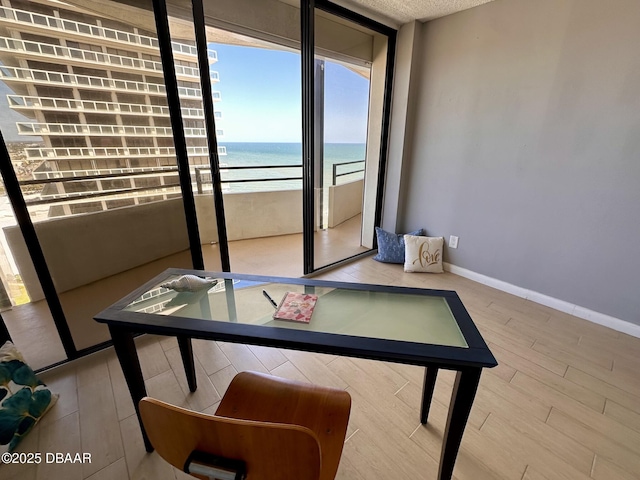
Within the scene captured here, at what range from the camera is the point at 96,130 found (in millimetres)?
1537

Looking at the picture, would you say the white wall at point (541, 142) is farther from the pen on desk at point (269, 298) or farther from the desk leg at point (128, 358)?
the desk leg at point (128, 358)

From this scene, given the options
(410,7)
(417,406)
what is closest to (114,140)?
(417,406)

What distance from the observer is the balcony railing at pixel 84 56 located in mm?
1256

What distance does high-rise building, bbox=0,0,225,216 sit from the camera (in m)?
1.30

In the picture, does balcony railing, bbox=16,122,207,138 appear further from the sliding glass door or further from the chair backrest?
the chair backrest

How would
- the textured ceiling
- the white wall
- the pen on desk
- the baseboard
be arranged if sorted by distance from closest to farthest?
the pen on desk → the white wall → the baseboard → the textured ceiling

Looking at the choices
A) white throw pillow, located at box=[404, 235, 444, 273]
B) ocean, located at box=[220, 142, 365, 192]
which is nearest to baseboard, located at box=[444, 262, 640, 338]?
white throw pillow, located at box=[404, 235, 444, 273]

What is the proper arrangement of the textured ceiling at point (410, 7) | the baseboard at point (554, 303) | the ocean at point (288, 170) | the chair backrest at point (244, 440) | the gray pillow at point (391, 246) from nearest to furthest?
the chair backrest at point (244, 440) < the baseboard at point (554, 303) < the textured ceiling at point (410, 7) < the gray pillow at point (391, 246) < the ocean at point (288, 170)

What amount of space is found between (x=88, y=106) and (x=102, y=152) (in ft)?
0.80

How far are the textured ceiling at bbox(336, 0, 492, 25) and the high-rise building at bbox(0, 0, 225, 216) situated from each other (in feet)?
4.84

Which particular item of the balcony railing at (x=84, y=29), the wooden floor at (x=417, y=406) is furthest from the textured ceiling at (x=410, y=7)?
the wooden floor at (x=417, y=406)

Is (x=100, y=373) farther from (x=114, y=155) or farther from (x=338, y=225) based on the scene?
(x=338, y=225)

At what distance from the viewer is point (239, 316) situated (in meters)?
1.00

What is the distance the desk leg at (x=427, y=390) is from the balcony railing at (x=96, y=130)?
198 centimetres
